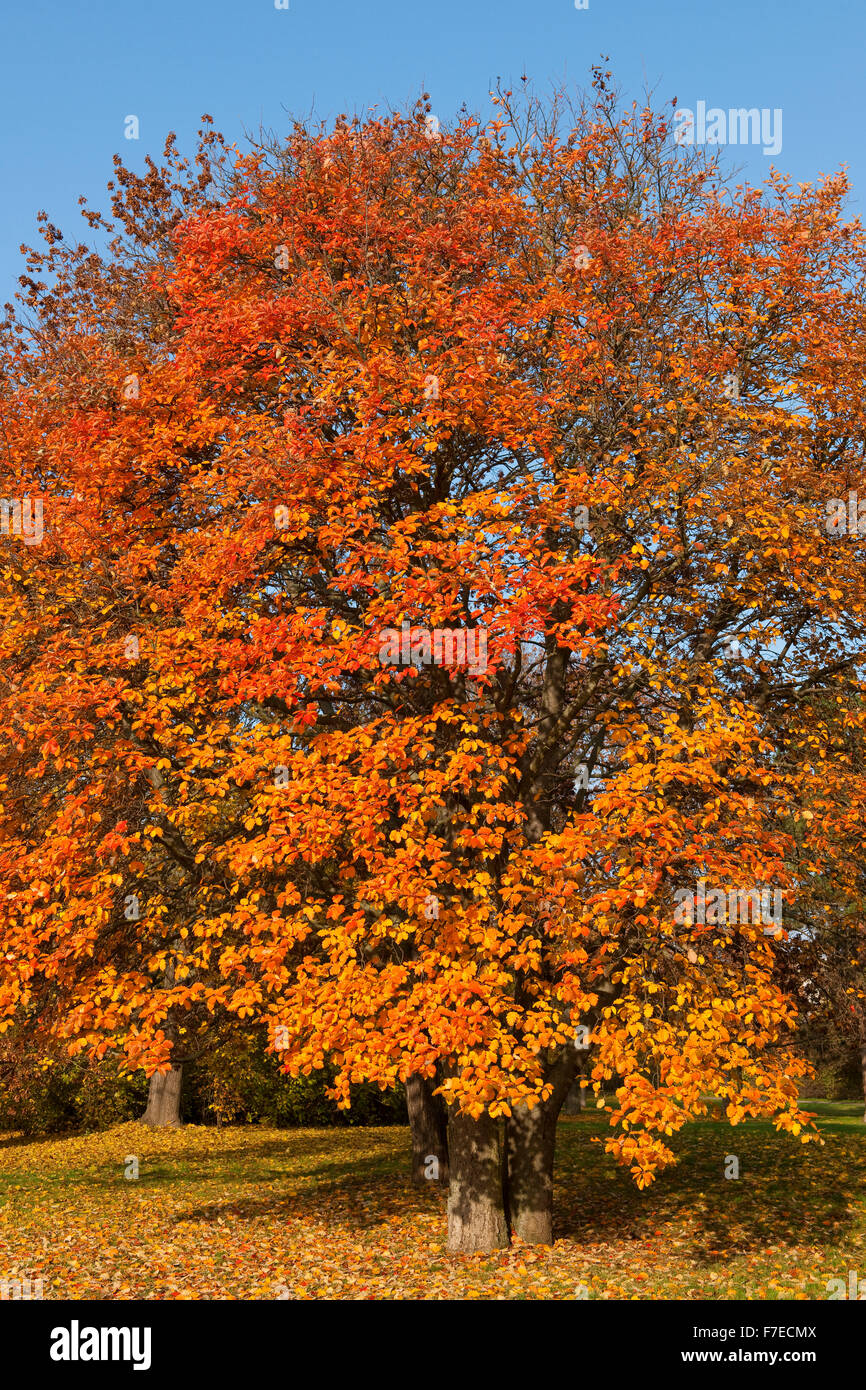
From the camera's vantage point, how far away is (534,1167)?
14156 millimetres

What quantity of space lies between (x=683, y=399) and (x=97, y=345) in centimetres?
1006

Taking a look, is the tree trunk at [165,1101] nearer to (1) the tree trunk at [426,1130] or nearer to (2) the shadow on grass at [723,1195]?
(2) the shadow on grass at [723,1195]

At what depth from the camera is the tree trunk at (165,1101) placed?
30.0 meters

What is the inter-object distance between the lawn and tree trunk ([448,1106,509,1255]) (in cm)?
30

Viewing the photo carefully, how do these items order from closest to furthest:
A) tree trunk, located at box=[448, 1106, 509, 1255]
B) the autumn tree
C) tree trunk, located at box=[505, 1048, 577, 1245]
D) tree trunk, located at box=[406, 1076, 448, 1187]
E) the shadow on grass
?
the autumn tree
tree trunk, located at box=[448, 1106, 509, 1255]
tree trunk, located at box=[505, 1048, 577, 1245]
the shadow on grass
tree trunk, located at box=[406, 1076, 448, 1187]

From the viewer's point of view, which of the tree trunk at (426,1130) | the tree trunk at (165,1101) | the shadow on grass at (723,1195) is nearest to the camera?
the shadow on grass at (723,1195)

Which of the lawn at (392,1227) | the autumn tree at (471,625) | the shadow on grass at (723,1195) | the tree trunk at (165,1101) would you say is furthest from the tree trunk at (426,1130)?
the tree trunk at (165,1101)

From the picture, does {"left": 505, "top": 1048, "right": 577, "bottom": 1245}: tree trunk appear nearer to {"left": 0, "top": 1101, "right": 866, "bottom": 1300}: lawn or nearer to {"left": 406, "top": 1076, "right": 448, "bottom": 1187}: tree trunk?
{"left": 0, "top": 1101, "right": 866, "bottom": 1300}: lawn

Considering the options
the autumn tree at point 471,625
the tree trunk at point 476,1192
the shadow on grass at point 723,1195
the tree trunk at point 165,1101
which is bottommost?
the tree trunk at point 165,1101

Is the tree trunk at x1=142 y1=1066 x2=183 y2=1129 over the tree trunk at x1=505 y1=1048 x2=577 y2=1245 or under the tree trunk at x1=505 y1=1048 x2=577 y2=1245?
under

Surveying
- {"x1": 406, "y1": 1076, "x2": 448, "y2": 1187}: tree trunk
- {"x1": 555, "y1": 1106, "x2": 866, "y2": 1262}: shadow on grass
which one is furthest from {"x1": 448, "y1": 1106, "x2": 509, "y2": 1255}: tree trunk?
{"x1": 406, "y1": 1076, "x2": 448, "y2": 1187}: tree trunk

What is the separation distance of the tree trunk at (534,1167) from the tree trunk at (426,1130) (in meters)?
4.83

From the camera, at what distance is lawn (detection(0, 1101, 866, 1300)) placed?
12297 mm

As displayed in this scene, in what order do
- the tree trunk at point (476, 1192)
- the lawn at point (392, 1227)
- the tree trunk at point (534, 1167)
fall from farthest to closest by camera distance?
the tree trunk at point (534, 1167) < the tree trunk at point (476, 1192) < the lawn at point (392, 1227)
